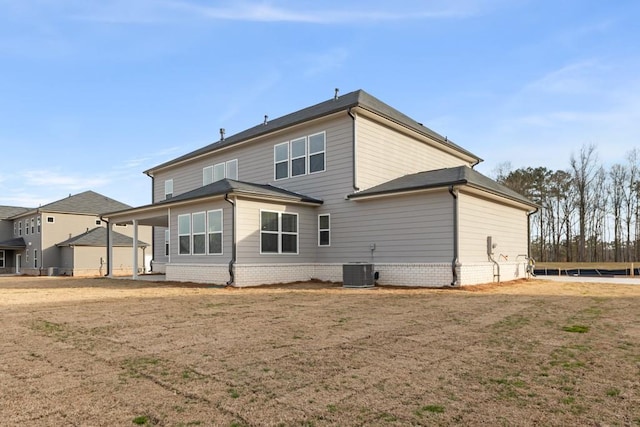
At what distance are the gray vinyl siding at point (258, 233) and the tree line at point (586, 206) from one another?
26859mm

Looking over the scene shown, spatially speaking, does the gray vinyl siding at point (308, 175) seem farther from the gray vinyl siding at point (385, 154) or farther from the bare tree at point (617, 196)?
the bare tree at point (617, 196)

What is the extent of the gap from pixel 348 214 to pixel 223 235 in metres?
4.67

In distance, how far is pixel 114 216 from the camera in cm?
2056

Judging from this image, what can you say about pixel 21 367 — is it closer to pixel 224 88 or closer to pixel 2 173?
pixel 224 88

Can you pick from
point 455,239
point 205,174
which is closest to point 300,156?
point 205,174

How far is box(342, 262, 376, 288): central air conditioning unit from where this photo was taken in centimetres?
1376

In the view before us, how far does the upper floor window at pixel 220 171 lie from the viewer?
803 inches

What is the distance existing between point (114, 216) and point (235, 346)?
1783 cm

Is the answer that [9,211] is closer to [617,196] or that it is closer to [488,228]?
[488,228]

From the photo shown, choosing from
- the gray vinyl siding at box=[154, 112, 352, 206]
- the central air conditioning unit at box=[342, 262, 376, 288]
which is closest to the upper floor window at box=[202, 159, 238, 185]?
the gray vinyl siding at box=[154, 112, 352, 206]

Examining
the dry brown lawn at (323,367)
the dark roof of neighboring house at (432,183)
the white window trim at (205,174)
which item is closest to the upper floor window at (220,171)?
the white window trim at (205,174)

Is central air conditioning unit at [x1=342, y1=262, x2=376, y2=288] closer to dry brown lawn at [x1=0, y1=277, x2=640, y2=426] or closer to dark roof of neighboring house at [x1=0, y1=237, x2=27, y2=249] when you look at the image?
dry brown lawn at [x1=0, y1=277, x2=640, y2=426]

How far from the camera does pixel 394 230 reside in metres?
14.3

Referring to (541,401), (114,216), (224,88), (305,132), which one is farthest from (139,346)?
(114,216)
